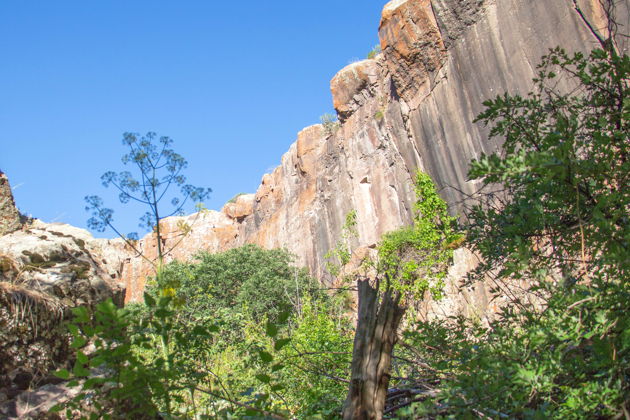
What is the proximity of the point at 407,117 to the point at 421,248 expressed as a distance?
6.06 m

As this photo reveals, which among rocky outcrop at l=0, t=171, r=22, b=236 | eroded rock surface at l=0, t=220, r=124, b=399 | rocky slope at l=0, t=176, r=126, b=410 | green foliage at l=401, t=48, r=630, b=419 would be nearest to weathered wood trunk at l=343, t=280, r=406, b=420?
green foliage at l=401, t=48, r=630, b=419

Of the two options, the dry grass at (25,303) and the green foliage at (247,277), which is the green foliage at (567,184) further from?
the green foliage at (247,277)

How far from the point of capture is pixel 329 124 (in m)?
28.0

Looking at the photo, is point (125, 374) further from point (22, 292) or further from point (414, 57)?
point (414, 57)

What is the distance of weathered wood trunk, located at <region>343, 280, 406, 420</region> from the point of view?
7.90 ft

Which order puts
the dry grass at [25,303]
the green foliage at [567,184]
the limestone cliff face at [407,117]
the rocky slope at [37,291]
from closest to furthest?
the green foliage at [567,184], the rocky slope at [37,291], the dry grass at [25,303], the limestone cliff face at [407,117]

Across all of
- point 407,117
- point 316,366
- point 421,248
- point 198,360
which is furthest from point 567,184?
point 407,117

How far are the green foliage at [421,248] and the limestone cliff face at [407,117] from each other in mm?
588

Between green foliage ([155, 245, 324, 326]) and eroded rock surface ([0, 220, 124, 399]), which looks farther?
green foliage ([155, 245, 324, 326])

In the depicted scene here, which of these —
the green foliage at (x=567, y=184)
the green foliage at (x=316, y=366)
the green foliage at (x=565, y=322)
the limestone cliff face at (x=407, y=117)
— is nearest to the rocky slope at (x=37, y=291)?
the green foliage at (x=316, y=366)

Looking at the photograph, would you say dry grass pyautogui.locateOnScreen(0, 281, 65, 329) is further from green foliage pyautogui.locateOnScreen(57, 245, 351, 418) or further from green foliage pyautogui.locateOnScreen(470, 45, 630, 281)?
green foliage pyautogui.locateOnScreen(470, 45, 630, 281)

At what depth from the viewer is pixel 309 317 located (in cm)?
781

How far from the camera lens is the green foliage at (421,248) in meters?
13.9

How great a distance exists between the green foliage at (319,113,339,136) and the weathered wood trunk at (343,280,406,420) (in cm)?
2436
